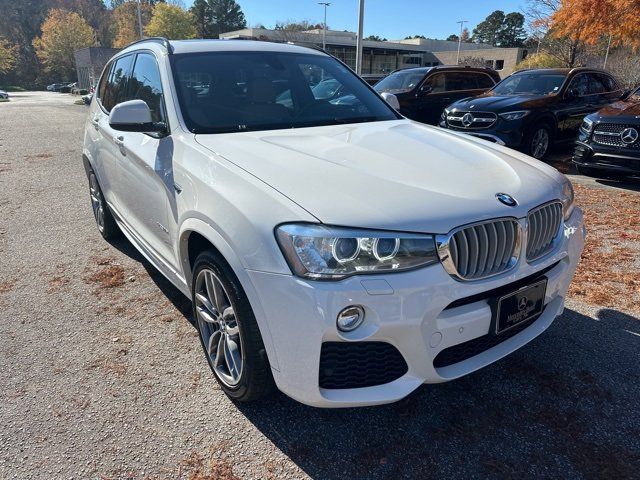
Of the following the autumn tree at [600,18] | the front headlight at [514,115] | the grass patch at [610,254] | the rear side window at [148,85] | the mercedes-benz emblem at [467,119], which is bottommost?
the grass patch at [610,254]

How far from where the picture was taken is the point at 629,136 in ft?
21.0

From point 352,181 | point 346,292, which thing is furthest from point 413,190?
point 346,292

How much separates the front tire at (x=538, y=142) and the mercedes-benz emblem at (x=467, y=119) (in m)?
0.96

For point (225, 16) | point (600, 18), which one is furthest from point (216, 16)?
point (600, 18)

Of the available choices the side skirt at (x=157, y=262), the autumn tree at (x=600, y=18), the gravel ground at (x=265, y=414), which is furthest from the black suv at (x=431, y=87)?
the gravel ground at (x=265, y=414)

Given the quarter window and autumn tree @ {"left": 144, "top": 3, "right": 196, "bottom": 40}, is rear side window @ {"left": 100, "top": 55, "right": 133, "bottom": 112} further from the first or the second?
autumn tree @ {"left": 144, "top": 3, "right": 196, "bottom": 40}

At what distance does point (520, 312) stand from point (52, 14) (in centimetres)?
9587

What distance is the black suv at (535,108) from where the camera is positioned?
8.05 metres

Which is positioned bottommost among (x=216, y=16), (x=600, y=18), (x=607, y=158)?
(x=607, y=158)

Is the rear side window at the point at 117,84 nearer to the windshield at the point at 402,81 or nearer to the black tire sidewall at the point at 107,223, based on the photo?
the black tire sidewall at the point at 107,223

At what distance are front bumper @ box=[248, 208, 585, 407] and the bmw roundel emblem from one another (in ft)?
0.99

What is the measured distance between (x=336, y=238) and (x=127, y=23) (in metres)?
83.4

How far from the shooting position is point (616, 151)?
655cm

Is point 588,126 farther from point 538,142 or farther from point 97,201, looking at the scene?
point 97,201
